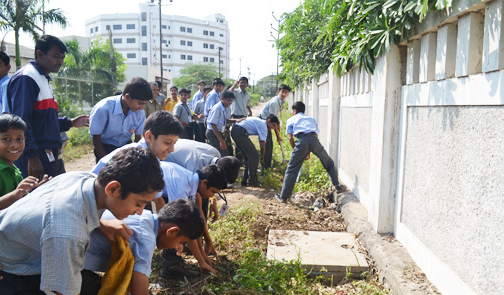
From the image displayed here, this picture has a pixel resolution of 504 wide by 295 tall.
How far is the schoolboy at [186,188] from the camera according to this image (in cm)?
302

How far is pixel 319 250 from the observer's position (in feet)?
12.0

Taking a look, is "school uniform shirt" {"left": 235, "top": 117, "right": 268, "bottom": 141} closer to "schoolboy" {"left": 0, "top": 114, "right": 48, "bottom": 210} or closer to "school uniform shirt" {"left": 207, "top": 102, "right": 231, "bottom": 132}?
"school uniform shirt" {"left": 207, "top": 102, "right": 231, "bottom": 132}

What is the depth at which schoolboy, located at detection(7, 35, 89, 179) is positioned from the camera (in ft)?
9.32

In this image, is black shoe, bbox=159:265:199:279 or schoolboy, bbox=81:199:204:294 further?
black shoe, bbox=159:265:199:279

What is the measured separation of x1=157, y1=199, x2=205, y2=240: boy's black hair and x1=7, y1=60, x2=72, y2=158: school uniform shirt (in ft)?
3.83

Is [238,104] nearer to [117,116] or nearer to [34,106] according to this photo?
[117,116]

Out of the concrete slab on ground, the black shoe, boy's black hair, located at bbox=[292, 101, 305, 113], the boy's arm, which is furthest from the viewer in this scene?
boy's black hair, located at bbox=[292, 101, 305, 113]

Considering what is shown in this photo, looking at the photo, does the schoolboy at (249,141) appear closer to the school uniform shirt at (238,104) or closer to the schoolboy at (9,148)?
the school uniform shirt at (238,104)

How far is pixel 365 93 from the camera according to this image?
15.2 feet

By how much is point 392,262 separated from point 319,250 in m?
0.84

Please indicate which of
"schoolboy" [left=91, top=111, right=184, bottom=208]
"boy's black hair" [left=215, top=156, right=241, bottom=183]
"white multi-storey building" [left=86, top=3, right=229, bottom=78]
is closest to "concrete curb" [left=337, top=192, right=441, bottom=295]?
"boy's black hair" [left=215, top=156, right=241, bottom=183]

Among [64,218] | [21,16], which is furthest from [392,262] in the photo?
[21,16]

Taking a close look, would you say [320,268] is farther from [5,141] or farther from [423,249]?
[5,141]

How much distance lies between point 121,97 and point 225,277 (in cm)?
208
